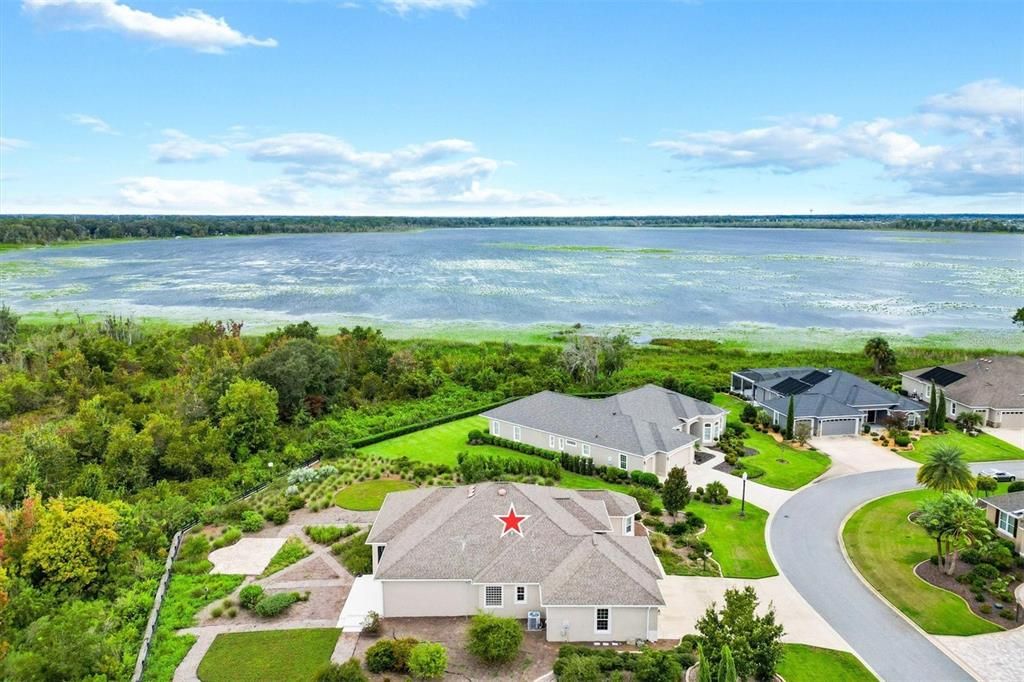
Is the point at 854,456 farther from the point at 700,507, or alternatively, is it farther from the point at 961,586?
the point at 961,586

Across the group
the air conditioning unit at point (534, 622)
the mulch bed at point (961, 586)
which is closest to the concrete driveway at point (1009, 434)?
the mulch bed at point (961, 586)

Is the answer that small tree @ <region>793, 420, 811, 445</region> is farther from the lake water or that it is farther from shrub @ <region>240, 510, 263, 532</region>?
the lake water

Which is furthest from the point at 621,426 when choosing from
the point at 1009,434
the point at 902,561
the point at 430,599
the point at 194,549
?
the point at 1009,434

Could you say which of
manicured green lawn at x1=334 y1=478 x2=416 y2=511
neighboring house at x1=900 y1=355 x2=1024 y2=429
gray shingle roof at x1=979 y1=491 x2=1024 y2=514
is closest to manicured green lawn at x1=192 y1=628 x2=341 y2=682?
manicured green lawn at x1=334 y1=478 x2=416 y2=511

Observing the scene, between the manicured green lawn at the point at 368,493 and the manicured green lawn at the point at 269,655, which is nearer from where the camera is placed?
the manicured green lawn at the point at 269,655

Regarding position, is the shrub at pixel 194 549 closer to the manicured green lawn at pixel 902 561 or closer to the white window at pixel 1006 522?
the manicured green lawn at pixel 902 561
